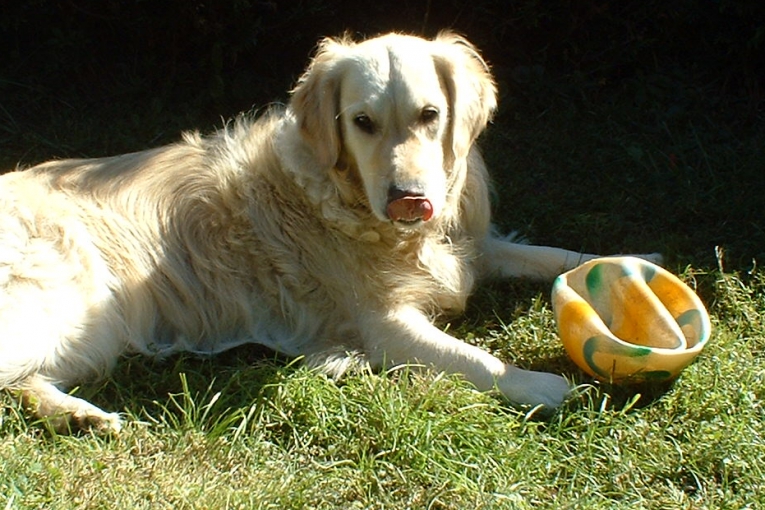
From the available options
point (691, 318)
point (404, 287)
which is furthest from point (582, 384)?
point (404, 287)

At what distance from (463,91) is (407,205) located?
24.3 inches

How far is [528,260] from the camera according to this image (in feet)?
14.8

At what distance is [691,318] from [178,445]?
6.44 ft

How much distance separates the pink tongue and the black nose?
1cm

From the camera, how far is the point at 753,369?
142 inches

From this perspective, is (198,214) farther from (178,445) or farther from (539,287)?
(539,287)

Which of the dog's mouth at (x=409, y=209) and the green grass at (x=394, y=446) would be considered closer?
the green grass at (x=394, y=446)

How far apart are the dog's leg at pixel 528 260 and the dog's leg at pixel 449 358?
0.60m

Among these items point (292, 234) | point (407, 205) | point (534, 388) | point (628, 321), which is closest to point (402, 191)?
point (407, 205)

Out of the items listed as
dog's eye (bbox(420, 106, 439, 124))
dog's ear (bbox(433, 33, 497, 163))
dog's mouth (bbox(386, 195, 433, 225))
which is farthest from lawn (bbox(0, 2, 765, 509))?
dog's eye (bbox(420, 106, 439, 124))

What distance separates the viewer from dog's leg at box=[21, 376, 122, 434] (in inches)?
134

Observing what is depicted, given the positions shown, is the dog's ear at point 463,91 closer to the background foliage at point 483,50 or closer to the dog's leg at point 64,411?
the background foliage at point 483,50

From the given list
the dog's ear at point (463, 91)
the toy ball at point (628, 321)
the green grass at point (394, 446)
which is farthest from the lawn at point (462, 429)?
the dog's ear at point (463, 91)

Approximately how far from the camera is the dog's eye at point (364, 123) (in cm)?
375
